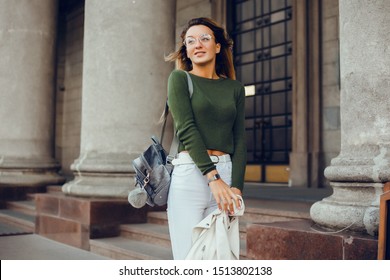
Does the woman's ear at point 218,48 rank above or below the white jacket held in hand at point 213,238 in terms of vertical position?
above

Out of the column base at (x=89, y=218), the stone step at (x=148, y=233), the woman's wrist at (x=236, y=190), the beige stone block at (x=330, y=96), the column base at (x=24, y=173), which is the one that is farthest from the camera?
the column base at (x=24, y=173)

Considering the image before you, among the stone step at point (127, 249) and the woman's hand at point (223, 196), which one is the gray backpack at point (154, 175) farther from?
the stone step at point (127, 249)

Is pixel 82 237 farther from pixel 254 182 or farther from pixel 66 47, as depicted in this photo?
pixel 66 47

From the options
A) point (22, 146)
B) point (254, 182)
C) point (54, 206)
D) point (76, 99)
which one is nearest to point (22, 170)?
point (22, 146)

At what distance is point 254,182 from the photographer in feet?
39.5

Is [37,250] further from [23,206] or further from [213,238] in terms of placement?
[213,238]

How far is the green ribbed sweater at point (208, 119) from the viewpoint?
2.67 m

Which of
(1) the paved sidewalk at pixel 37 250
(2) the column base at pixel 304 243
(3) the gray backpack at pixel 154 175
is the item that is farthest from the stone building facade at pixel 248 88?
(3) the gray backpack at pixel 154 175

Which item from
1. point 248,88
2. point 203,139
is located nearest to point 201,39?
point 203,139

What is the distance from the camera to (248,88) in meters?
12.1

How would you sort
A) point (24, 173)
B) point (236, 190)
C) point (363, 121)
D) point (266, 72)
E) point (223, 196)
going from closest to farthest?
point (223, 196)
point (236, 190)
point (363, 121)
point (24, 173)
point (266, 72)

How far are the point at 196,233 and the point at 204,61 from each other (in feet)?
3.09

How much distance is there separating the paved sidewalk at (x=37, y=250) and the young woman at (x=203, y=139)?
3.99 m

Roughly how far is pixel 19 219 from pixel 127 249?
3.67 metres
